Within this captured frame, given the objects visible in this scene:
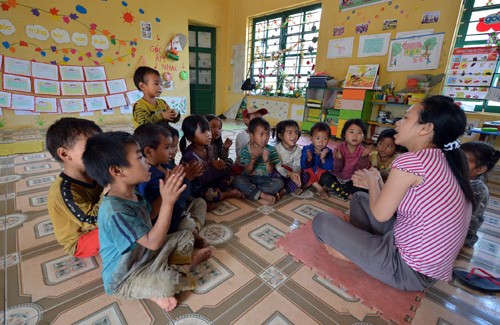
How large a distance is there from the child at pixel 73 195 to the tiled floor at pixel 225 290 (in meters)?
0.15

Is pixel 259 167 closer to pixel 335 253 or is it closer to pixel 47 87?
pixel 335 253

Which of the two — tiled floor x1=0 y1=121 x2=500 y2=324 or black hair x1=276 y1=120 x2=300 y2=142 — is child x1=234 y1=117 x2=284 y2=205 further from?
tiled floor x1=0 y1=121 x2=500 y2=324

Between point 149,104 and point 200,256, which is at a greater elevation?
point 149,104

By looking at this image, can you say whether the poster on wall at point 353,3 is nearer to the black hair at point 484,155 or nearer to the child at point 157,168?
the black hair at point 484,155

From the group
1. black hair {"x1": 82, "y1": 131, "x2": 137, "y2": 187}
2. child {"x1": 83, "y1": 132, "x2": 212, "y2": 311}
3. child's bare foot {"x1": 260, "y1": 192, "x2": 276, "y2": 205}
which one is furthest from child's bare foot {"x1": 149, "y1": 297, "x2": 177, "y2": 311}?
child's bare foot {"x1": 260, "y1": 192, "x2": 276, "y2": 205}

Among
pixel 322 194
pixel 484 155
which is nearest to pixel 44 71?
pixel 322 194

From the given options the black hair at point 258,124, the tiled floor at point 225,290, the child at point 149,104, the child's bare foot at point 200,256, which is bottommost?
the tiled floor at point 225,290

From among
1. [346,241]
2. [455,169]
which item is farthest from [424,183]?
[346,241]

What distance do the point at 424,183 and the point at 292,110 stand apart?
4.63 m

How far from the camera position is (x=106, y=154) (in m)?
0.85

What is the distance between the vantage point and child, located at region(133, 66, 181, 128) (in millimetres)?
1867

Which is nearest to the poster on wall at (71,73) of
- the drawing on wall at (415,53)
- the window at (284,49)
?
the window at (284,49)

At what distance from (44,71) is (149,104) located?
3507 mm

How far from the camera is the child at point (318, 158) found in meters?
2.07
